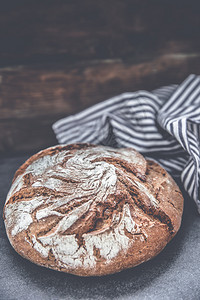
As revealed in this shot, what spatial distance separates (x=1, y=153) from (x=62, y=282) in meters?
1.09

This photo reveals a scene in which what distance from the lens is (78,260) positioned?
0.87m

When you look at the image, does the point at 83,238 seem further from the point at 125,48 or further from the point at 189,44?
the point at 189,44

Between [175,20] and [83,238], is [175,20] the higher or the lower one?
the higher one

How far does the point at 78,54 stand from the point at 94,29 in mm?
167

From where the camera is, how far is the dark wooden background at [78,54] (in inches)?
57.6

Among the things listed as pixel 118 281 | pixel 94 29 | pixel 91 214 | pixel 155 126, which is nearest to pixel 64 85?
pixel 94 29

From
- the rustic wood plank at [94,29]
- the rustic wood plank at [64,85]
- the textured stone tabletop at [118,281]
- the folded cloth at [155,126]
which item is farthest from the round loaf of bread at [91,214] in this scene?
the rustic wood plank at [94,29]

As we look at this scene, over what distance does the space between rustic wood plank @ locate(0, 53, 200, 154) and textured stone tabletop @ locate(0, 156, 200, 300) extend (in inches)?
34.9

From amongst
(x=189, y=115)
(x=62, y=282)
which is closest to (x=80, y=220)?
(x=62, y=282)

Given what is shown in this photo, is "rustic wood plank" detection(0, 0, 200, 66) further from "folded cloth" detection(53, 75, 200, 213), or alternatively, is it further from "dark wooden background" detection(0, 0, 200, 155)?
"folded cloth" detection(53, 75, 200, 213)

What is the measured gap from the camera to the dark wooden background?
4.80 ft

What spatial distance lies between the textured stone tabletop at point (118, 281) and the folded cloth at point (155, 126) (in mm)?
321

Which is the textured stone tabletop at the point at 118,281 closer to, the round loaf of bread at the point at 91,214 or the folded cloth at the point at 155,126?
the round loaf of bread at the point at 91,214

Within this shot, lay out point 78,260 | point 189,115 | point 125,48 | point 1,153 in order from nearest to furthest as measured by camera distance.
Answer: point 78,260 → point 189,115 → point 125,48 → point 1,153
